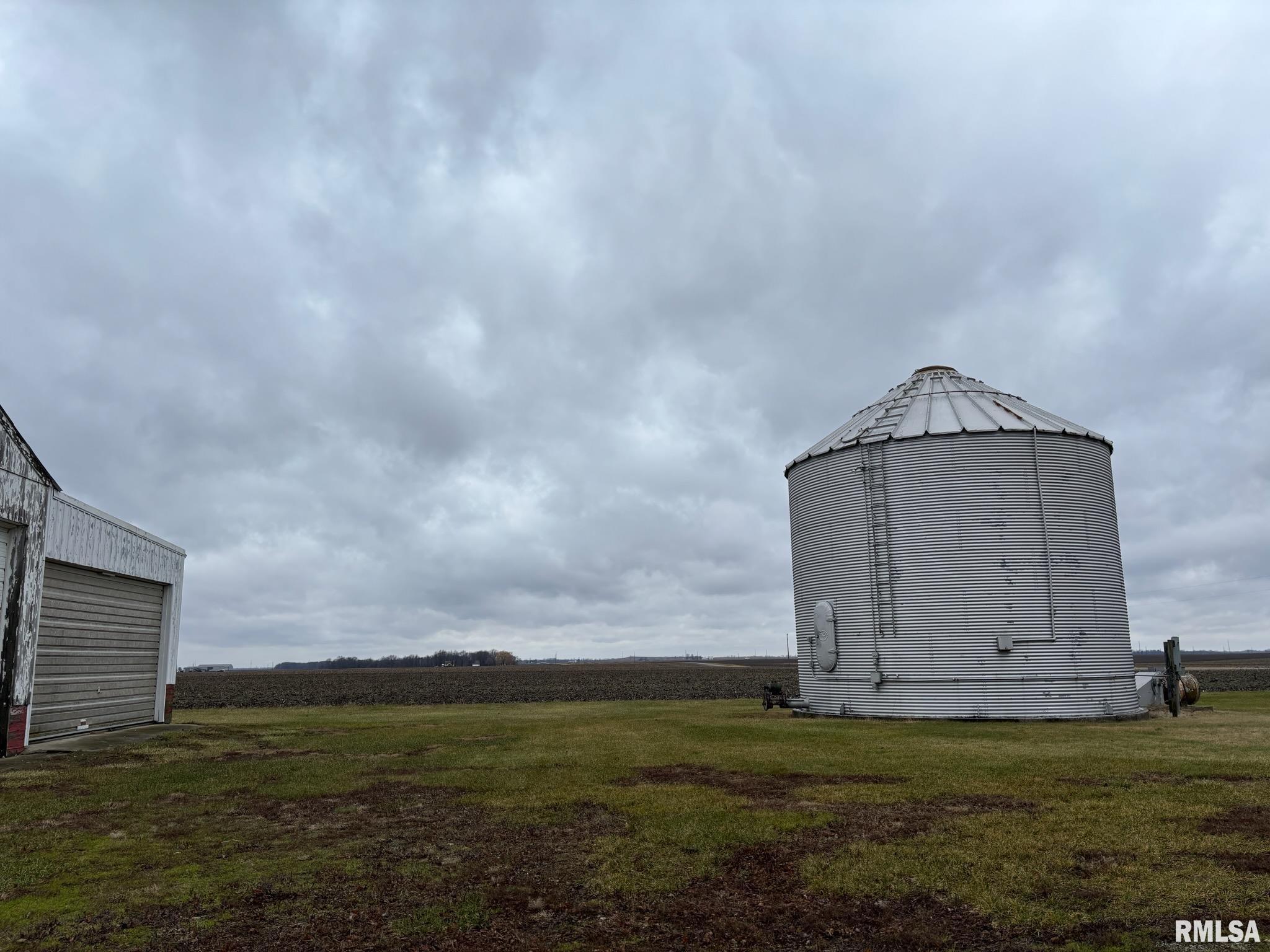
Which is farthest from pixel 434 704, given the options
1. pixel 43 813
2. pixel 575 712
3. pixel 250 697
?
pixel 43 813

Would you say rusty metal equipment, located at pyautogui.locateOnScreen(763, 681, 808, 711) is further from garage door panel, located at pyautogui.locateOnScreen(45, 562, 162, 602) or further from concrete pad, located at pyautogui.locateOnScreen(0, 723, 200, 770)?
garage door panel, located at pyautogui.locateOnScreen(45, 562, 162, 602)

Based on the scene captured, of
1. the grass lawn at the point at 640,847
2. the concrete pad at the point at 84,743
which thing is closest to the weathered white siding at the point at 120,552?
the concrete pad at the point at 84,743

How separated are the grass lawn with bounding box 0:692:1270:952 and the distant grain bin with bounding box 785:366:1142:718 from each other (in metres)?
6.89

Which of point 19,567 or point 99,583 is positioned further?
point 99,583

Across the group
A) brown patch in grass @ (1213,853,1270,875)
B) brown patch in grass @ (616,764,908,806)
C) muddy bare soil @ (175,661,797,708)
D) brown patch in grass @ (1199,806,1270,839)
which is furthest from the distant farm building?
brown patch in grass @ (1199,806,1270,839)

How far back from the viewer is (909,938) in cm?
723

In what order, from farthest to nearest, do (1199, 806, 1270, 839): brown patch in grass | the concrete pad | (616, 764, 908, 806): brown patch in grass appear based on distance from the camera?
the concrete pad → (616, 764, 908, 806): brown patch in grass → (1199, 806, 1270, 839): brown patch in grass

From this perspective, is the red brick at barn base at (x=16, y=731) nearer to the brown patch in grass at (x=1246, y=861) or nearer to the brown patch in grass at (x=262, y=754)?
the brown patch in grass at (x=262, y=754)

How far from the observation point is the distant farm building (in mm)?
19750

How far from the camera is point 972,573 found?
27328 mm

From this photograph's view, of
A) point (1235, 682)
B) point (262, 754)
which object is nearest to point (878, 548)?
point (262, 754)

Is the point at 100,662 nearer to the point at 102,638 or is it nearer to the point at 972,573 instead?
the point at 102,638

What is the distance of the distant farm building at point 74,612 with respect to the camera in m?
19.8

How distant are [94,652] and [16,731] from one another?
5100mm
